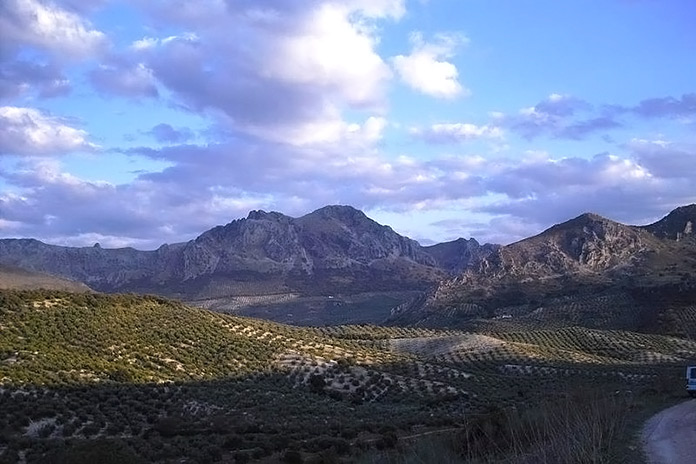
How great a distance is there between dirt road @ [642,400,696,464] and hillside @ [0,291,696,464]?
3359 millimetres

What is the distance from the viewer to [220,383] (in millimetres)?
46406

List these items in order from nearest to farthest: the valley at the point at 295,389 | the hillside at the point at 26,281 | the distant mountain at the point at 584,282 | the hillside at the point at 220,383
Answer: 1. the valley at the point at 295,389
2. the hillside at the point at 220,383
3. the hillside at the point at 26,281
4. the distant mountain at the point at 584,282

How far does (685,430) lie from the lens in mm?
22938

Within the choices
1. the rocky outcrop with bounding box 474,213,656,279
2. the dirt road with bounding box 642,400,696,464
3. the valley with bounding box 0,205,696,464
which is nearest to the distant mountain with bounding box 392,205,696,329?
the rocky outcrop with bounding box 474,213,656,279

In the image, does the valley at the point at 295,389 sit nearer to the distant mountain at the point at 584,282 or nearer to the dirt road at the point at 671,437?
the dirt road at the point at 671,437

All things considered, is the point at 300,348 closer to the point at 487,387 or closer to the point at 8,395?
the point at 487,387

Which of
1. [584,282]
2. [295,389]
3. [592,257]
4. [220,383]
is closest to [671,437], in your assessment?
[220,383]

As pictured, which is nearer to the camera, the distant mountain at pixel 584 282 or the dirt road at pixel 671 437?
the dirt road at pixel 671 437

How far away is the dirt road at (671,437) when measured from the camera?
58.2ft

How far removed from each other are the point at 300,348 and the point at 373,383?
9976 mm

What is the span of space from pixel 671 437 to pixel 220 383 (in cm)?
3162

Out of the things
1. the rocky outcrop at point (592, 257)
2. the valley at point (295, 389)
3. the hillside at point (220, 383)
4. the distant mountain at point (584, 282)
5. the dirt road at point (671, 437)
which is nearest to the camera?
the dirt road at point (671, 437)

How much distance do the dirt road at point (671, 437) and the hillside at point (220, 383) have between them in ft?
11.0

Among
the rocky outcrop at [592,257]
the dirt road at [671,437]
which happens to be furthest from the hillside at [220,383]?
the rocky outcrop at [592,257]
